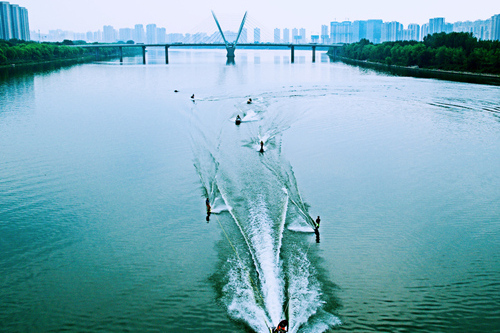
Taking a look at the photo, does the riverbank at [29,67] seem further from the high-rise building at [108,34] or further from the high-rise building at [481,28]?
the high-rise building at [108,34]

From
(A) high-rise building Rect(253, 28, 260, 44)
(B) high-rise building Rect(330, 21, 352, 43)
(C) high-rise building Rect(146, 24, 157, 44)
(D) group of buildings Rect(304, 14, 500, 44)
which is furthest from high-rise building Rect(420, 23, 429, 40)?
(C) high-rise building Rect(146, 24, 157, 44)

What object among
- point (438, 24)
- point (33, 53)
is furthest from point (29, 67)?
point (438, 24)

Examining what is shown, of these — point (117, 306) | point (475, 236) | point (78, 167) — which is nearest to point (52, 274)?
point (117, 306)

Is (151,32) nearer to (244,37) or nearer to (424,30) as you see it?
(424,30)

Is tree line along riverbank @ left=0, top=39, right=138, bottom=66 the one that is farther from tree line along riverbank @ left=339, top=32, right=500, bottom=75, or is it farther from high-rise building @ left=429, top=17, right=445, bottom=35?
high-rise building @ left=429, top=17, right=445, bottom=35

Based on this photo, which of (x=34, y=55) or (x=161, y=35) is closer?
(x=34, y=55)
